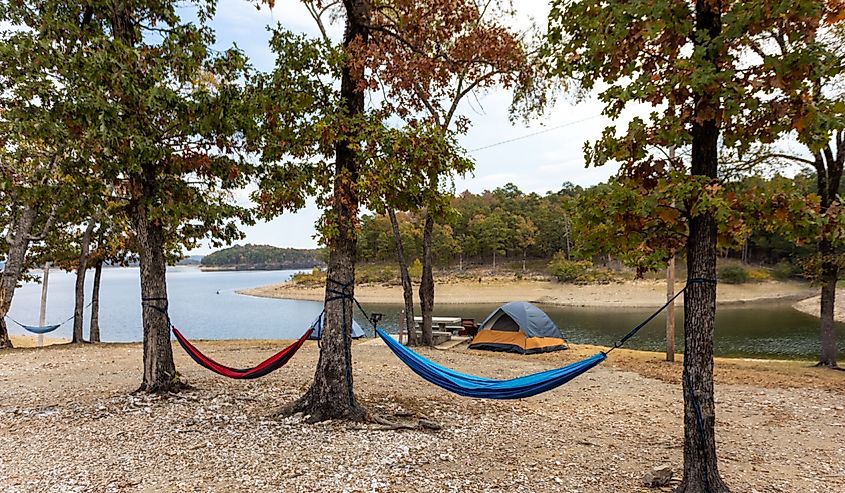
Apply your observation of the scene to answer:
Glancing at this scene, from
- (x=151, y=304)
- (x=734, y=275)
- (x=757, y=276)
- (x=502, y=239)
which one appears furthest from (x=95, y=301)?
(x=757, y=276)

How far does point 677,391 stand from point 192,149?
651 cm

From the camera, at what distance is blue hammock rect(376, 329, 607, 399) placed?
3848mm

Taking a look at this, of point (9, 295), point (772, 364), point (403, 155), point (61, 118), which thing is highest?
point (61, 118)

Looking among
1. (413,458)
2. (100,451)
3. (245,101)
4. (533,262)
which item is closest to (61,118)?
(245,101)

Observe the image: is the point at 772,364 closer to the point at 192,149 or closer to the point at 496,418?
the point at 496,418

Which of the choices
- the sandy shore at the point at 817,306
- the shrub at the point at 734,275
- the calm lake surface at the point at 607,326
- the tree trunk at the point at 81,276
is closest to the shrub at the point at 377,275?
the calm lake surface at the point at 607,326

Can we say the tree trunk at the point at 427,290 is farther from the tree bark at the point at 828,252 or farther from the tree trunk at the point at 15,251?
the tree trunk at the point at 15,251

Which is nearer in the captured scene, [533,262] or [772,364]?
[772,364]

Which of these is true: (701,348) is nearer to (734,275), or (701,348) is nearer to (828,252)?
(828,252)

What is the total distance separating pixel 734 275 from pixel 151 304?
3791 centimetres

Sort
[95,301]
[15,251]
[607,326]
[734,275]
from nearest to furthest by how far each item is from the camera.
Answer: [15,251] < [95,301] < [607,326] < [734,275]

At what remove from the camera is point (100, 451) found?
12.9 ft

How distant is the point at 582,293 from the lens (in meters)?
35.0

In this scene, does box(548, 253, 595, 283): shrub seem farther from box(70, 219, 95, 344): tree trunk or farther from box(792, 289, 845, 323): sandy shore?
box(70, 219, 95, 344): tree trunk
